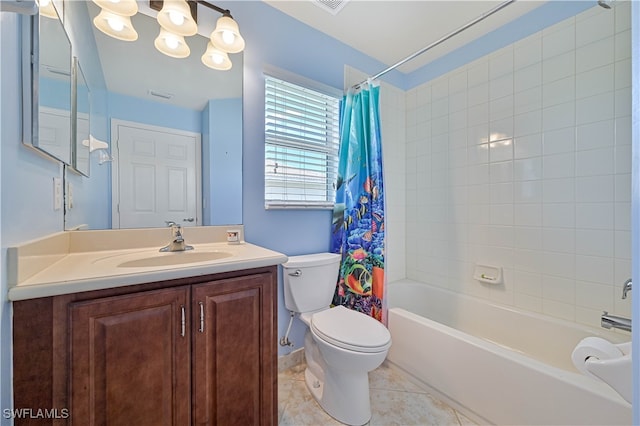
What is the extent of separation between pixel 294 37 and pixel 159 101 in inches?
39.9

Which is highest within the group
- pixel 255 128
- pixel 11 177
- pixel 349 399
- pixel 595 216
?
pixel 255 128

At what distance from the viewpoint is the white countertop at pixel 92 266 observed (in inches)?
25.3

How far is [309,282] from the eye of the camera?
1.59m

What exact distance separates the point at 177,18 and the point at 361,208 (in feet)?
4.89

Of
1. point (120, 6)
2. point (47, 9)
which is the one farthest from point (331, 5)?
point (47, 9)

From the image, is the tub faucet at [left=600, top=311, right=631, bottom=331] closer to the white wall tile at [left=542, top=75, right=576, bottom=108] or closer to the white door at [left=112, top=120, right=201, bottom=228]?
the white wall tile at [left=542, top=75, right=576, bottom=108]

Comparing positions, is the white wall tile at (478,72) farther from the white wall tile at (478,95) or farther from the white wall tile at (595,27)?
the white wall tile at (595,27)

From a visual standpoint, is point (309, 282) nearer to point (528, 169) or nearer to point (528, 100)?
point (528, 169)

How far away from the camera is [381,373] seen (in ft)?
5.53

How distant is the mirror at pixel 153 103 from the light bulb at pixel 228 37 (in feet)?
0.34

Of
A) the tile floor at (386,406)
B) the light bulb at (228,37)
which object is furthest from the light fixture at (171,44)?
the tile floor at (386,406)

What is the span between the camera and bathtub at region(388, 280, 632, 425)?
1013mm

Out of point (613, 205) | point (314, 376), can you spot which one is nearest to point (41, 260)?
point (314, 376)

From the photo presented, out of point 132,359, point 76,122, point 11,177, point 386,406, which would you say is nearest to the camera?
point 11,177
